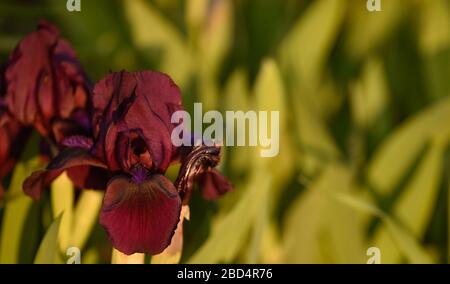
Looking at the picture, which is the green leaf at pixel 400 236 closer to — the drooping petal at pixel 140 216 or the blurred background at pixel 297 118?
the blurred background at pixel 297 118

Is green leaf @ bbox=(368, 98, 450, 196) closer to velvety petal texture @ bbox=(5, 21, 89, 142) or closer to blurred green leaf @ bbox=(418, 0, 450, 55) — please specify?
blurred green leaf @ bbox=(418, 0, 450, 55)

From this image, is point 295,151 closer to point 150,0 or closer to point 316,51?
point 316,51

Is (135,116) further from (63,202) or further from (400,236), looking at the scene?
(400,236)

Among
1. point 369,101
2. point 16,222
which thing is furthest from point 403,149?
point 16,222

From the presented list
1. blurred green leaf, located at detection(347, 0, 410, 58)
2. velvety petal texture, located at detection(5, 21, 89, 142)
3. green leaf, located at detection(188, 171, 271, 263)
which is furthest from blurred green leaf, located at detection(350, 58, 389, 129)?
velvety petal texture, located at detection(5, 21, 89, 142)

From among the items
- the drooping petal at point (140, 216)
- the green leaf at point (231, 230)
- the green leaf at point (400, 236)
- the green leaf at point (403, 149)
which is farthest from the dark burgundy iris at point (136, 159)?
the green leaf at point (403, 149)

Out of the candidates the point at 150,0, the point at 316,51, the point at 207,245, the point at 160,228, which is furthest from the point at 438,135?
the point at 150,0
